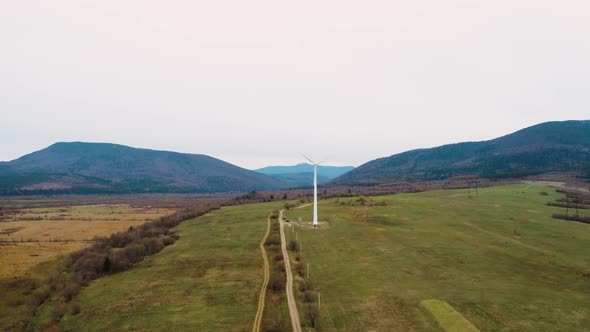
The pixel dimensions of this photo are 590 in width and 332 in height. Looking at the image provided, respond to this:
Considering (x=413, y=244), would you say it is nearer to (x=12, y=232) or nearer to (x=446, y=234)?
(x=446, y=234)

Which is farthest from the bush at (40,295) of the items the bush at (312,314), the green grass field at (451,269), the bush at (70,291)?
the bush at (312,314)

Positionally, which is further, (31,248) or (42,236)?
(42,236)

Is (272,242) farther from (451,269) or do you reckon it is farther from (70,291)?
(70,291)

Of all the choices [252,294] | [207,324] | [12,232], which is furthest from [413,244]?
[12,232]

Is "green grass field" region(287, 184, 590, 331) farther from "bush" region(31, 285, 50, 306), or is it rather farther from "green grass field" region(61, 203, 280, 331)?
"bush" region(31, 285, 50, 306)

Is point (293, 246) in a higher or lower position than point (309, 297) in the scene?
higher

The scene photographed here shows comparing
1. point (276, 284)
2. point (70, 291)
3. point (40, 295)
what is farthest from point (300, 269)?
point (40, 295)
